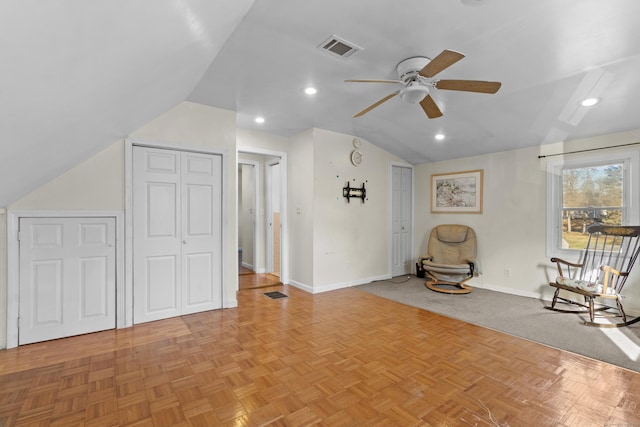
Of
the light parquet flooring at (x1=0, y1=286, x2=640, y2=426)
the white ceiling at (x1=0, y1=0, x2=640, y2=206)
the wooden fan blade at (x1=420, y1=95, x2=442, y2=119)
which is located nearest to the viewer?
the white ceiling at (x1=0, y1=0, x2=640, y2=206)

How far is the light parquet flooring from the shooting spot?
1.83m

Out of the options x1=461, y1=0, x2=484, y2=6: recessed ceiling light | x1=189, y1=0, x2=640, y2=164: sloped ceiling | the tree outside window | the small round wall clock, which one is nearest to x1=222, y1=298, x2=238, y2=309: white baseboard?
x1=189, y1=0, x2=640, y2=164: sloped ceiling

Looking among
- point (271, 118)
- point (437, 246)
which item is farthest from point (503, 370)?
point (271, 118)

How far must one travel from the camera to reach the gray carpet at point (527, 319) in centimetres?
271

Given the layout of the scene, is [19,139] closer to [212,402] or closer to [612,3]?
[212,402]

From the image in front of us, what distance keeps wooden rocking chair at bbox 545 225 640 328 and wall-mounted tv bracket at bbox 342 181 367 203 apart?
2751mm

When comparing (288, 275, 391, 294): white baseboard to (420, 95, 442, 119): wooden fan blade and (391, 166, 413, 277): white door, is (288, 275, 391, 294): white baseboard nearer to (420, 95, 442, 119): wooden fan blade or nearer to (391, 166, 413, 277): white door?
(391, 166, 413, 277): white door

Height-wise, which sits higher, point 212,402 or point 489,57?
point 489,57

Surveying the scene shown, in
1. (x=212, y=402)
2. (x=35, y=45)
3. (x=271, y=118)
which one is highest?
(x=271, y=118)

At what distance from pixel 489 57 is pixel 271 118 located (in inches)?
104

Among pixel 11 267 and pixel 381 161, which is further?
pixel 381 161

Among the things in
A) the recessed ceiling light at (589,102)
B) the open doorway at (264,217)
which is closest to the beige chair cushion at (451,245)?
the recessed ceiling light at (589,102)

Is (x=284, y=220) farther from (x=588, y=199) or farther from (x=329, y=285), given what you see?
(x=588, y=199)

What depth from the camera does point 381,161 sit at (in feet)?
17.7
